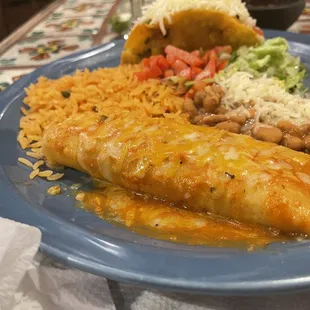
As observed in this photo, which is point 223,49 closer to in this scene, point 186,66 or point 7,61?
point 186,66

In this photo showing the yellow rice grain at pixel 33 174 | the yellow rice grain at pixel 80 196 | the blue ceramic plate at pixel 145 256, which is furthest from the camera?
the yellow rice grain at pixel 33 174

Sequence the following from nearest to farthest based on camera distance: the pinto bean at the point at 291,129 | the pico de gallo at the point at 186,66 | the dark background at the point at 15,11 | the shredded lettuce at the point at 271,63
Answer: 1. the pinto bean at the point at 291,129
2. the pico de gallo at the point at 186,66
3. the shredded lettuce at the point at 271,63
4. the dark background at the point at 15,11

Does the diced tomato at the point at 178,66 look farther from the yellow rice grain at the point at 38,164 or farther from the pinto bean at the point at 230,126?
the yellow rice grain at the point at 38,164

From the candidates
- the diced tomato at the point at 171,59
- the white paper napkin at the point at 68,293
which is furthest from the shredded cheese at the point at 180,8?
the white paper napkin at the point at 68,293

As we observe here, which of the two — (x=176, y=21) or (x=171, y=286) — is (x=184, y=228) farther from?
(x=176, y=21)

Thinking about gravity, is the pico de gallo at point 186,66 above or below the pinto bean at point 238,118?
above

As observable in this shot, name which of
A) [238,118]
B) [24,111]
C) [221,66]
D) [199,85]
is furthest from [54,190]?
[221,66]

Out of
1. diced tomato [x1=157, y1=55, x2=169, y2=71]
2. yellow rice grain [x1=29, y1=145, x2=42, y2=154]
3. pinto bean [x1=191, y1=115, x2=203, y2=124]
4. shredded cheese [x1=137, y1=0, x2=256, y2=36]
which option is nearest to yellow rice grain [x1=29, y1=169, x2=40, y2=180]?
yellow rice grain [x1=29, y1=145, x2=42, y2=154]

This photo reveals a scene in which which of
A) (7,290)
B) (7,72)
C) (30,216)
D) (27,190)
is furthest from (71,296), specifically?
(7,72)
